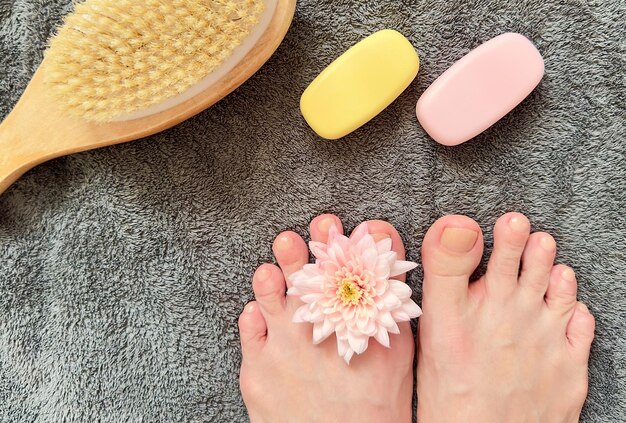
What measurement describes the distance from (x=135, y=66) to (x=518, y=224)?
1.40ft

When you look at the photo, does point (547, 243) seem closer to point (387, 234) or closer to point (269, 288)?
point (387, 234)

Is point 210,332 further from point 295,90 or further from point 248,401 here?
point 295,90

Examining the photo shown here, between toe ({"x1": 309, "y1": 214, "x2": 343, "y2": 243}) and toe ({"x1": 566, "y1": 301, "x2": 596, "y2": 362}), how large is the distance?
29cm

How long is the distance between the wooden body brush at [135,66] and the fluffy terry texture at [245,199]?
0.07 meters

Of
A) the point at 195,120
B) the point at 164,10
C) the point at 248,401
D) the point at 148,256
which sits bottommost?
the point at 248,401

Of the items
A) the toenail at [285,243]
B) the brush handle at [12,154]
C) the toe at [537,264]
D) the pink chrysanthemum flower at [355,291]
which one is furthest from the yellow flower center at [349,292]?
the brush handle at [12,154]

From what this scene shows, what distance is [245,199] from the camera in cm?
61

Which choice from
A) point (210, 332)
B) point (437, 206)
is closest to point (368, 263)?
point (437, 206)

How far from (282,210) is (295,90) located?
14 cm

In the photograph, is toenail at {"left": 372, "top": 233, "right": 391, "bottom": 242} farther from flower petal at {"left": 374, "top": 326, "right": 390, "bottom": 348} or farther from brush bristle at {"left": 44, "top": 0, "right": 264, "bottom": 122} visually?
brush bristle at {"left": 44, "top": 0, "right": 264, "bottom": 122}

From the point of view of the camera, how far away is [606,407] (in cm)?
62

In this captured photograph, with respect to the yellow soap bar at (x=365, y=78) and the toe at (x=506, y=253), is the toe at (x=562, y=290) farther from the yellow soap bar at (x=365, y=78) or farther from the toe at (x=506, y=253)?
the yellow soap bar at (x=365, y=78)

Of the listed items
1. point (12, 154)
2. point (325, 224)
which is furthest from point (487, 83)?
point (12, 154)

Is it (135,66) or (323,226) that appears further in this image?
(323,226)
